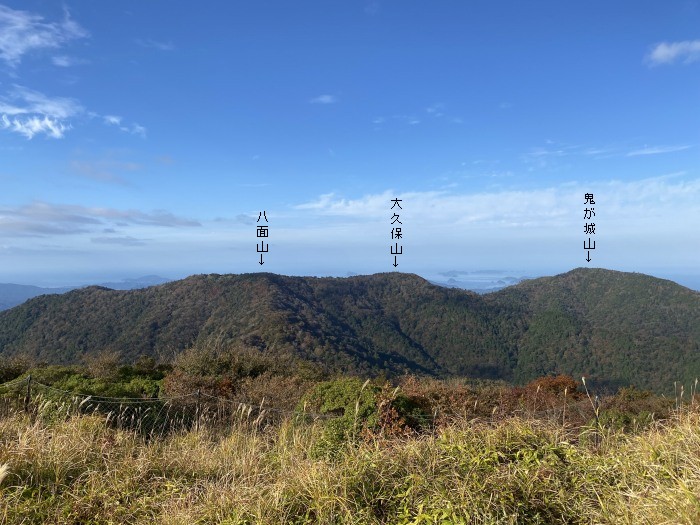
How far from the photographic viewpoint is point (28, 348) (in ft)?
163

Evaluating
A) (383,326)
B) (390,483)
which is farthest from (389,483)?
(383,326)

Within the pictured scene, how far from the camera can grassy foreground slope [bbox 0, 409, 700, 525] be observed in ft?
8.68

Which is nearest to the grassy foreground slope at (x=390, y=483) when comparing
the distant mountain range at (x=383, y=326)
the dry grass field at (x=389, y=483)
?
the dry grass field at (x=389, y=483)

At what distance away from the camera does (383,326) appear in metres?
73.9

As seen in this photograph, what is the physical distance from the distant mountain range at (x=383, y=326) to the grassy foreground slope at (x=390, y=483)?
1336 inches

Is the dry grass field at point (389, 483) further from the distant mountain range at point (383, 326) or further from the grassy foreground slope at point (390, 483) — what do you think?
the distant mountain range at point (383, 326)

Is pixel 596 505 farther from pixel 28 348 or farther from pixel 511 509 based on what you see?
pixel 28 348

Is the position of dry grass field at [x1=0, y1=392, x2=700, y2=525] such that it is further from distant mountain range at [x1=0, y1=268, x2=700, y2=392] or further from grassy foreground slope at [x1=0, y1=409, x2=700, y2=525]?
distant mountain range at [x1=0, y1=268, x2=700, y2=392]

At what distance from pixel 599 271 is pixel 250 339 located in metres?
100

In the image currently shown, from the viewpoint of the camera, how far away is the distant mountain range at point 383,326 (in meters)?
50.4

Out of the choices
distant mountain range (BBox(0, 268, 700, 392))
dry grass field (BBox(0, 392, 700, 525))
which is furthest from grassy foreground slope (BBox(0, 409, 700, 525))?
distant mountain range (BBox(0, 268, 700, 392))

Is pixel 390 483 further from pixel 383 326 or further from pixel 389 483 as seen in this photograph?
pixel 383 326

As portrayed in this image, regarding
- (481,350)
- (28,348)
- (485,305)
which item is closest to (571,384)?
(28,348)

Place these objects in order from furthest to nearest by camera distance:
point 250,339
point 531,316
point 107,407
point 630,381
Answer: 1. point 531,316
2. point 630,381
3. point 250,339
4. point 107,407
